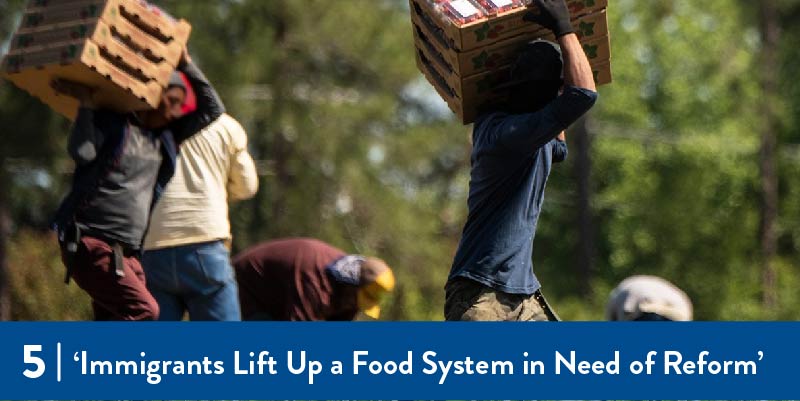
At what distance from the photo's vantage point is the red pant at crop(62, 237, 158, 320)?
7590 millimetres

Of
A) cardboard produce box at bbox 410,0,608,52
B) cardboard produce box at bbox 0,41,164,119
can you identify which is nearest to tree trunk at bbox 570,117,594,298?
cardboard produce box at bbox 0,41,164,119

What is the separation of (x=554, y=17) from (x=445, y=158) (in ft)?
75.5

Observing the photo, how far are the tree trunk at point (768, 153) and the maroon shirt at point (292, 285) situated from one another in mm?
27684

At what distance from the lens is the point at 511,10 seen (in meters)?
6.64

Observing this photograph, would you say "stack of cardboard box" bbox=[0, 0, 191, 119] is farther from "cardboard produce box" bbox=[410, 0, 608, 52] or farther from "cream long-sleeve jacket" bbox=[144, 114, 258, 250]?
"cardboard produce box" bbox=[410, 0, 608, 52]

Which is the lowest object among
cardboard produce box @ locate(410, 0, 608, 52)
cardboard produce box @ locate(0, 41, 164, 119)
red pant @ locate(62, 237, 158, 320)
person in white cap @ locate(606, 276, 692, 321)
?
person in white cap @ locate(606, 276, 692, 321)

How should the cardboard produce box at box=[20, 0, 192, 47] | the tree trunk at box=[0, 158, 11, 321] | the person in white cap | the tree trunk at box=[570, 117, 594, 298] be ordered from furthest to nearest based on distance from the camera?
the tree trunk at box=[570, 117, 594, 298]
the tree trunk at box=[0, 158, 11, 321]
the person in white cap
the cardboard produce box at box=[20, 0, 192, 47]

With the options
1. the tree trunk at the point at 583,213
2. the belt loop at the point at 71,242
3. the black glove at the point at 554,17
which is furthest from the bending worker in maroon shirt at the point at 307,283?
the tree trunk at the point at 583,213

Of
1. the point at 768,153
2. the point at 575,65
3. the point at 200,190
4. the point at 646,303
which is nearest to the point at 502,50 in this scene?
the point at 575,65

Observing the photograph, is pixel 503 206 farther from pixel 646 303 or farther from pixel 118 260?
pixel 646 303

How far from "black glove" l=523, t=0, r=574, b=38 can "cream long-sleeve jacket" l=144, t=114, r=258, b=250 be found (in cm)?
249

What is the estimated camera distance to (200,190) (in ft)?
28.3

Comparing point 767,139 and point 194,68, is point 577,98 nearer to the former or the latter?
point 194,68

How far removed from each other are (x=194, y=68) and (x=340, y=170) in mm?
16837
